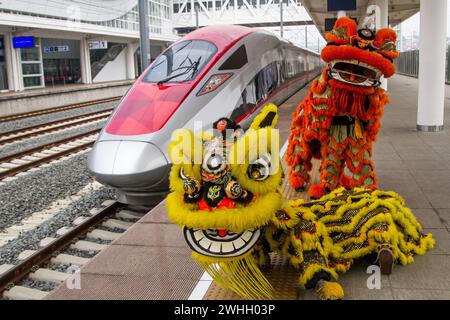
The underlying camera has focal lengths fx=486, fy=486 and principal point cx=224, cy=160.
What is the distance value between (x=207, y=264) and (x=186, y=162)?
672 millimetres

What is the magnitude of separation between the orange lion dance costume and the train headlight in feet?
7.30

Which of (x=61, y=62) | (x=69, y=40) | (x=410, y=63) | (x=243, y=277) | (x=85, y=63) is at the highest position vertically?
(x=69, y=40)

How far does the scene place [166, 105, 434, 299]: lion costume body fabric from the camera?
2848 millimetres

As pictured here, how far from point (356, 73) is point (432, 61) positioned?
20.2 feet

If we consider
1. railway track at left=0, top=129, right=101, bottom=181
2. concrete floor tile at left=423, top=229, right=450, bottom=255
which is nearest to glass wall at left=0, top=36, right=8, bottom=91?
railway track at left=0, top=129, right=101, bottom=181

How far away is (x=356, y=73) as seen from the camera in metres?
4.36

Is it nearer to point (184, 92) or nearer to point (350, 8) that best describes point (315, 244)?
point (184, 92)

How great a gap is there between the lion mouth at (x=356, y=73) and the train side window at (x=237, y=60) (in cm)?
347

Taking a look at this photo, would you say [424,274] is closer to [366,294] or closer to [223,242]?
[366,294]

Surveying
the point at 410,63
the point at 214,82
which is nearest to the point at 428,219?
the point at 214,82

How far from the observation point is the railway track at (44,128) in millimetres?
12996

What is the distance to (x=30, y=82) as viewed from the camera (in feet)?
93.5

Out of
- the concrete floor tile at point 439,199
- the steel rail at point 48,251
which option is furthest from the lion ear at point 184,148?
the concrete floor tile at point 439,199
